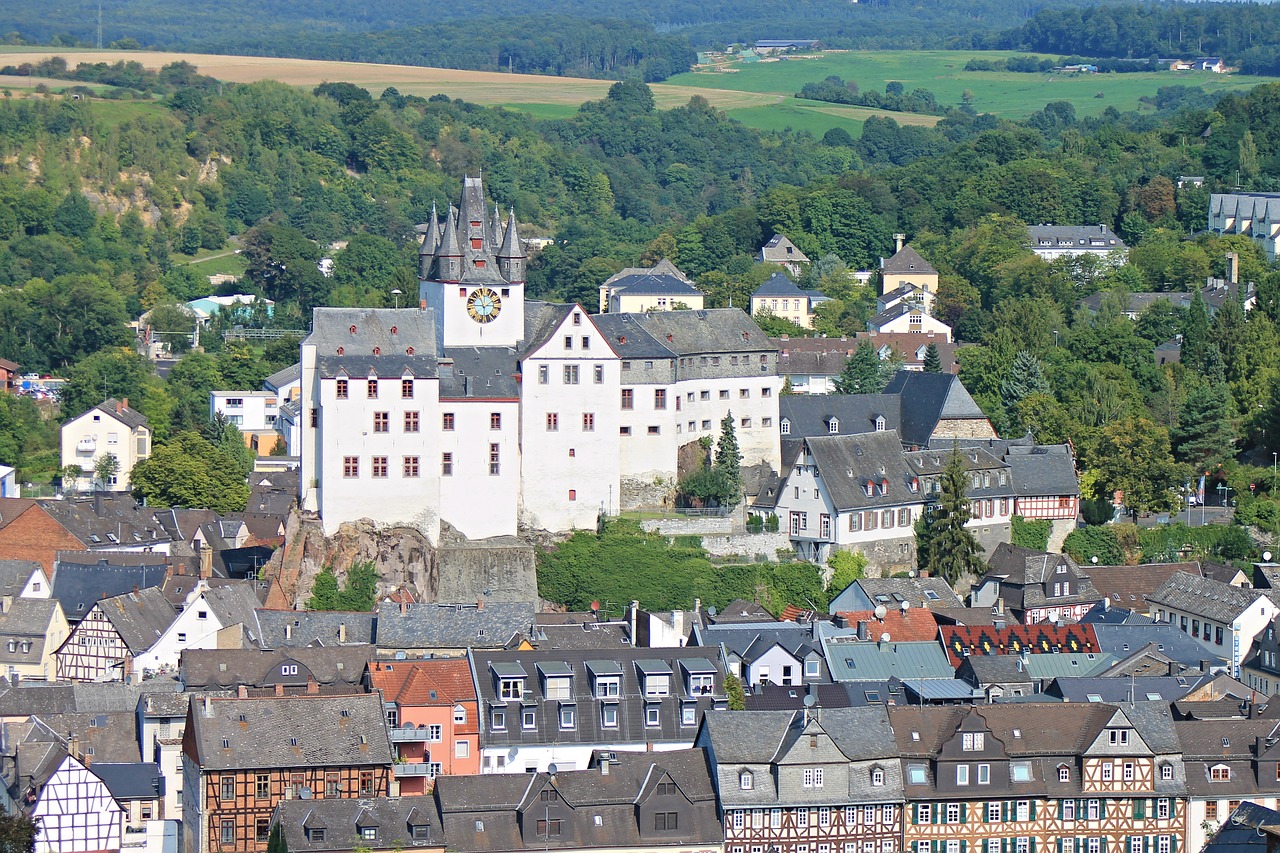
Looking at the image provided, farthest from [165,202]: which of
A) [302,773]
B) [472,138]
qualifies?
[302,773]

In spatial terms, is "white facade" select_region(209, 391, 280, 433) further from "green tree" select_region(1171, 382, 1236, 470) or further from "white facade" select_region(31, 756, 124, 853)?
"white facade" select_region(31, 756, 124, 853)

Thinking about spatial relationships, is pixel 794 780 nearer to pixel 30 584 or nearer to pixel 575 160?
pixel 30 584

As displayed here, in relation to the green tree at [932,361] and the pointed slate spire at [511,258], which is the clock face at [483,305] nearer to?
the pointed slate spire at [511,258]

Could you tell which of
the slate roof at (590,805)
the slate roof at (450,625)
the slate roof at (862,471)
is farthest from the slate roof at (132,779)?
the slate roof at (862,471)

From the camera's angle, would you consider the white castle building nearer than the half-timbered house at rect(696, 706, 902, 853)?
No

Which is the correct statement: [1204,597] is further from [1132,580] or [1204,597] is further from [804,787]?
[804,787]

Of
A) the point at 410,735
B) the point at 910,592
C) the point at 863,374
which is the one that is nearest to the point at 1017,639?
the point at 910,592

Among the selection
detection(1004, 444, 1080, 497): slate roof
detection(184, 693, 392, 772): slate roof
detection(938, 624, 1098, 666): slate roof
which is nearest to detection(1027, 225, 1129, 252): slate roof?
detection(1004, 444, 1080, 497): slate roof
